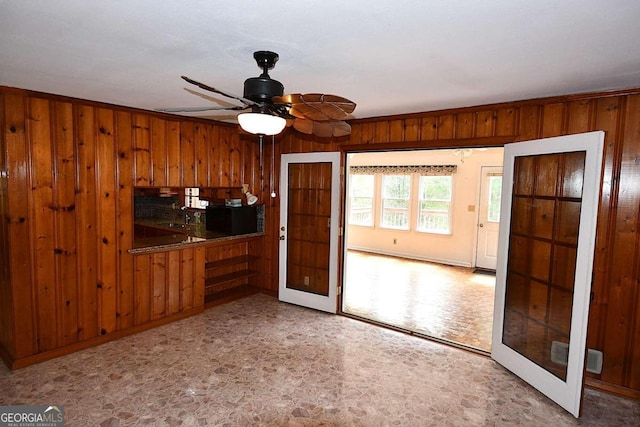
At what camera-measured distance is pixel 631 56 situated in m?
2.09

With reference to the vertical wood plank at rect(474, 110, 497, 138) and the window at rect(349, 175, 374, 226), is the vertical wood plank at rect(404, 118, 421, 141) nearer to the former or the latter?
the vertical wood plank at rect(474, 110, 497, 138)

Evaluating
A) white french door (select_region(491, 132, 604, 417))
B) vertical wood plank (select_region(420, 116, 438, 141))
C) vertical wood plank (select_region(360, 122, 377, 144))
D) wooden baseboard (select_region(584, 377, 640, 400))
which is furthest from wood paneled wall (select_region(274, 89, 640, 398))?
vertical wood plank (select_region(360, 122, 377, 144))

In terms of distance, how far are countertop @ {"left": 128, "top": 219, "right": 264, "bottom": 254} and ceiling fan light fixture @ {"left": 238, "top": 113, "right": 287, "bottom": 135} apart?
262 cm

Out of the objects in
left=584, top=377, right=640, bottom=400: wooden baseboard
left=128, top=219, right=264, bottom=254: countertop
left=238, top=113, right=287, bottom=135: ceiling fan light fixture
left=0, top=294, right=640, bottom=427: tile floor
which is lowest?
left=0, top=294, right=640, bottom=427: tile floor

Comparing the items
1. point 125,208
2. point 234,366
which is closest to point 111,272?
point 125,208

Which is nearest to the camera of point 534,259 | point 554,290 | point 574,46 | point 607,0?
point 607,0

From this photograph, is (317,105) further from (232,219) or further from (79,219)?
(232,219)

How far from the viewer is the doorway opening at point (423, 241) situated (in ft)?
15.3

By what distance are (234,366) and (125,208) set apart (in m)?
1.97

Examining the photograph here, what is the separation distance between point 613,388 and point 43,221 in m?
5.03

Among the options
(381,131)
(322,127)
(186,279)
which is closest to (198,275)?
(186,279)

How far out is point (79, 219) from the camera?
3422mm

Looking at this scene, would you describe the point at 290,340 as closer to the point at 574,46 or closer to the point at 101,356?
the point at 101,356

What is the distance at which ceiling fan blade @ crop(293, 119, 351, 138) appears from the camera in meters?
2.21
